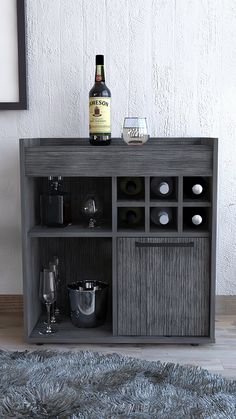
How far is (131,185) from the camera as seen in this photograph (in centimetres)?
223

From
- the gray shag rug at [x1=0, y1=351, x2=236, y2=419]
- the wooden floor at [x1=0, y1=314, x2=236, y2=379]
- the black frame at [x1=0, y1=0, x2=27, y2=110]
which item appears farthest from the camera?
the black frame at [x1=0, y1=0, x2=27, y2=110]

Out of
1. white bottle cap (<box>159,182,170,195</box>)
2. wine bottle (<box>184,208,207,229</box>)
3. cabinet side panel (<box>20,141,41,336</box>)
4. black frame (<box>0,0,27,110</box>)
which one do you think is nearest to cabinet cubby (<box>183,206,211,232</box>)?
wine bottle (<box>184,208,207,229</box>)

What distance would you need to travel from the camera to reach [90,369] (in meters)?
1.89

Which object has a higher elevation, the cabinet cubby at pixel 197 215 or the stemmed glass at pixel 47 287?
the cabinet cubby at pixel 197 215

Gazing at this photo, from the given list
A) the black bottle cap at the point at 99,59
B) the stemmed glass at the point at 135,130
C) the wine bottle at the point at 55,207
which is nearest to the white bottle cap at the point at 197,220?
the stemmed glass at the point at 135,130

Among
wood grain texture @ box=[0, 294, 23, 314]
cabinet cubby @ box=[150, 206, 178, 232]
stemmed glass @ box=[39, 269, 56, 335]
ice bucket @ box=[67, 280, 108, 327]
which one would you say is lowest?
wood grain texture @ box=[0, 294, 23, 314]

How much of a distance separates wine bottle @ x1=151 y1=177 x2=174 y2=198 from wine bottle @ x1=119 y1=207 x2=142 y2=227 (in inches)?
3.9

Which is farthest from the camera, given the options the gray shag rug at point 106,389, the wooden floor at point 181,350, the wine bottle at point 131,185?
the wine bottle at point 131,185

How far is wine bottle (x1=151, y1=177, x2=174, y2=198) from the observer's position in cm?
215

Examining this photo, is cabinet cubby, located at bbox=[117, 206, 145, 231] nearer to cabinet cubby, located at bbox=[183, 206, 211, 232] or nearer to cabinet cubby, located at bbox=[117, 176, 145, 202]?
cabinet cubby, located at bbox=[117, 176, 145, 202]

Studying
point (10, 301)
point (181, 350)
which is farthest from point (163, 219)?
point (10, 301)

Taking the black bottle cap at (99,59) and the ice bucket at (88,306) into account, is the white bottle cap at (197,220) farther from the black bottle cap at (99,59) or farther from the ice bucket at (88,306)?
the black bottle cap at (99,59)

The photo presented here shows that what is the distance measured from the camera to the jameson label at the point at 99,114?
7.36ft

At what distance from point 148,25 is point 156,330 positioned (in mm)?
1090
